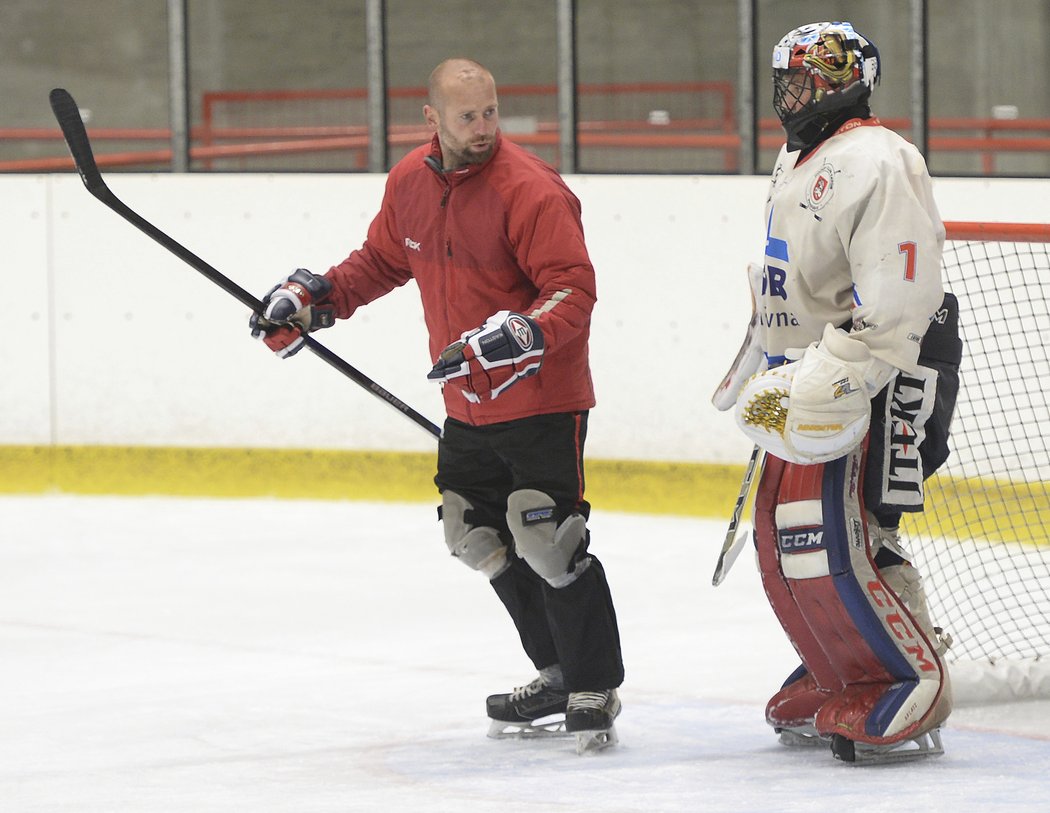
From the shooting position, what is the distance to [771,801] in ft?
9.17

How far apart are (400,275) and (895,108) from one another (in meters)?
7.60

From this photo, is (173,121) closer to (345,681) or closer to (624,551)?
(624,551)

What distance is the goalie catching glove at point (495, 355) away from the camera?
2902 mm

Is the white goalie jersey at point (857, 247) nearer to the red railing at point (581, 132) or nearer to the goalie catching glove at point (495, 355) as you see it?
the goalie catching glove at point (495, 355)

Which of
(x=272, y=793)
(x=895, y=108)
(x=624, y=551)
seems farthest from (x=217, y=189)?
(x=895, y=108)

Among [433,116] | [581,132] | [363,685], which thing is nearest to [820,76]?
[433,116]

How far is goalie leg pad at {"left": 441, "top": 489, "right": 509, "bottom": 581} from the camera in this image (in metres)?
3.25

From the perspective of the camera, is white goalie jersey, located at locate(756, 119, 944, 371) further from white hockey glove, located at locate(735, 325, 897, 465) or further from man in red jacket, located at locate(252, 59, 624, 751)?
man in red jacket, located at locate(252, 59, 624, 751)

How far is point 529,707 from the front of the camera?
10.9 ft

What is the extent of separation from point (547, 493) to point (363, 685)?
0.89 m

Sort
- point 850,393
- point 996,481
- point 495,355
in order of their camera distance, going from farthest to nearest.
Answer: point 996,481 < point 495,355 < point 850,393

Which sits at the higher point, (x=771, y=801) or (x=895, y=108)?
(x=895, y=108)

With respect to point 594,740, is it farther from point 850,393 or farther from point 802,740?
point 850,393

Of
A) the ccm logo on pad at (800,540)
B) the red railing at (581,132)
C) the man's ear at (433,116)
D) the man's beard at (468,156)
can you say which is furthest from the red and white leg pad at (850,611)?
the red railing at (581,132)
